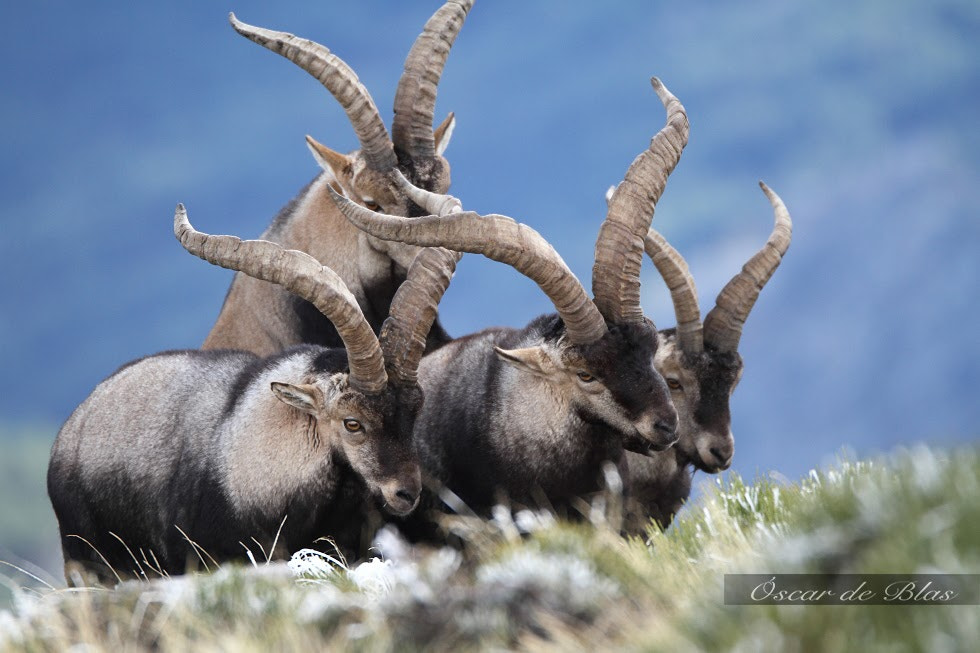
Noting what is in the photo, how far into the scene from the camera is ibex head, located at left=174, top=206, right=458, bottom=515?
965 cm

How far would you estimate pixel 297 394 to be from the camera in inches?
388

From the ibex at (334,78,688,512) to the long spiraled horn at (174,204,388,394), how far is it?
654mm

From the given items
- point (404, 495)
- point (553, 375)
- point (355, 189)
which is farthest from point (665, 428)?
point (355, 189)

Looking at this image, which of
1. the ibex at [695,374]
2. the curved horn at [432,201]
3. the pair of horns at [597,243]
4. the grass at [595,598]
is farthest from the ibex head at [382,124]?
the grass at [595,598]

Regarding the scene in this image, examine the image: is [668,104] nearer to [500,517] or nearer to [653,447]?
[653,447]

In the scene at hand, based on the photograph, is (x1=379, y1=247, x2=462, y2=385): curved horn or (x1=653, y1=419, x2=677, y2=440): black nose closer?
(x1=653, y1=419, x2=677, y2=440): black nose

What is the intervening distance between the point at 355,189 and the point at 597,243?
300 cm

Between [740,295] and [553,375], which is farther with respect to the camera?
[740,295]

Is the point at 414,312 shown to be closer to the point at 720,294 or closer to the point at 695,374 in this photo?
the point at 695,374

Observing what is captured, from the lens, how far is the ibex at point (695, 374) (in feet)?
38.3

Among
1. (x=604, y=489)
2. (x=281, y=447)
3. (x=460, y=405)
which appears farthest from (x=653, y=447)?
(x=281, y=447)

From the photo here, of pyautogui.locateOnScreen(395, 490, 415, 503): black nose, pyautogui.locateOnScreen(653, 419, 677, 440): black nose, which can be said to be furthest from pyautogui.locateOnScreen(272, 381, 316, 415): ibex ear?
pyautogui.locateOnScreen(653, 419, 677, 440): black nose

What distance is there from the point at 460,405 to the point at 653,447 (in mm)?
1898

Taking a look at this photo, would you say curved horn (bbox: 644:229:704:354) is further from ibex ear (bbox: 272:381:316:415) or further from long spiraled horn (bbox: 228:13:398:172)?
ibex ear (bbox: 272:381:316:415)
